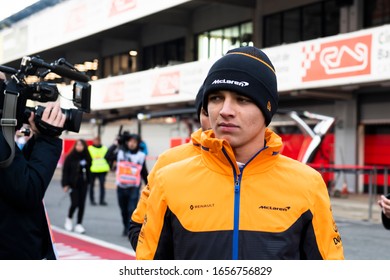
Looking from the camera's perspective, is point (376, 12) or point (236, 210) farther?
point (376, 12)

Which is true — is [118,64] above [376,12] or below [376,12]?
above

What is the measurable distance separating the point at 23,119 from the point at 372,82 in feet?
44.5

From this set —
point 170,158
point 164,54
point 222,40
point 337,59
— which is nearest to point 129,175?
point 170,158

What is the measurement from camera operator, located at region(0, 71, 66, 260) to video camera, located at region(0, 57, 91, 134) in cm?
4

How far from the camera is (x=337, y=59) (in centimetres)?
1563

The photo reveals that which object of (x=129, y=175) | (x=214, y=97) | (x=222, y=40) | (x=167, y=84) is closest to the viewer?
(x=214, y=97)

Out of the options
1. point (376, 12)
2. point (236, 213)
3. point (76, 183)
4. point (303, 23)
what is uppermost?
point (303, 23)

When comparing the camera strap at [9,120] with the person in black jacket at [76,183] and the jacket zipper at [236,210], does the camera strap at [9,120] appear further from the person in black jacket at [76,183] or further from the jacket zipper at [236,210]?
the person in black jacket at [76,183]

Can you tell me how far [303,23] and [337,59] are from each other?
4778 mm

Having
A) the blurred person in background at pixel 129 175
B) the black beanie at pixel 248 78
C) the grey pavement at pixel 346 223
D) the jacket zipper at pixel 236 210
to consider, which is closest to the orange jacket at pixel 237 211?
the jacket zipper at pixel 236 210

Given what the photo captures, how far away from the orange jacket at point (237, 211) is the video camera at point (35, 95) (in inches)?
28.0

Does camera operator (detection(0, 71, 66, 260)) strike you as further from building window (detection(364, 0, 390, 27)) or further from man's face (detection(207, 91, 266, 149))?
building window (detection(364, 0, 390, 27))

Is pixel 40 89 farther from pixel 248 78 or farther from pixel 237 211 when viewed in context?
pixel 237 211
